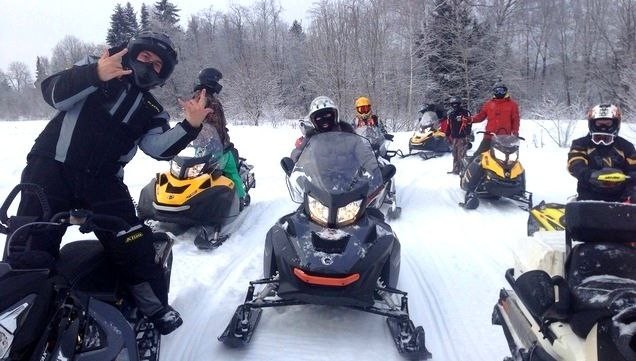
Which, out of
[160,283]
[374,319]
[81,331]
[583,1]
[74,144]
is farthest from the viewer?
[583,1]

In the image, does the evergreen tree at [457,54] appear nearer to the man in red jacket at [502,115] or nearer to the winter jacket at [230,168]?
the man in red jacket at [502,115]

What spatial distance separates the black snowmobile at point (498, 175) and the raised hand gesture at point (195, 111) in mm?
5623

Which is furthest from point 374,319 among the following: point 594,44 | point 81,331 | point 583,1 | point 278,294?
point 583,1

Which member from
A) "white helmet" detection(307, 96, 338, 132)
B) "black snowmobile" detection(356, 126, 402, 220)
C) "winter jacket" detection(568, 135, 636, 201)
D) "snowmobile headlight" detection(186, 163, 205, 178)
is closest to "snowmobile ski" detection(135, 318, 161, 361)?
"snowmobile headlight" detection(186, 163, 205, 178)

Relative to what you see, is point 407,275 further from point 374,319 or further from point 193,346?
point 193,346

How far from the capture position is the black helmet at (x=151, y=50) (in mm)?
2922

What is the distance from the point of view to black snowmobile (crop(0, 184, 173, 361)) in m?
1.69

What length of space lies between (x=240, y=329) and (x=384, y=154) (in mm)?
5328

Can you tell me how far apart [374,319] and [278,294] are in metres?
0.84

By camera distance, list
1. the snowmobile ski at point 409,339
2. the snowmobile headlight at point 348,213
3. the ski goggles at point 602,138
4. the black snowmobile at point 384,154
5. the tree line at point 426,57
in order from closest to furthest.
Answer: the snowmobile ski at point 409,339
the snowmobile headlight at point 348,213
the ski goggles at point 602,138
the black snowmobile at point 384,154
the tree line at point 426,57

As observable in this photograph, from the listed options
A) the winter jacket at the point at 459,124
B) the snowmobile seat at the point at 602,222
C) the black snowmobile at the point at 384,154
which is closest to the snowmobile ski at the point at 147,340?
the snowmobile seat at the point at 602,222

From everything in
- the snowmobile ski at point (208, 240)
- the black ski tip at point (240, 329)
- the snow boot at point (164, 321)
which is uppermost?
the snow boot at point (164, 321)

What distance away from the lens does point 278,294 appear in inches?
140

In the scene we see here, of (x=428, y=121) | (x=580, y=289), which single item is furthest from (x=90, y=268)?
(x=428, y=121)
